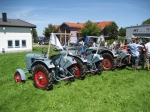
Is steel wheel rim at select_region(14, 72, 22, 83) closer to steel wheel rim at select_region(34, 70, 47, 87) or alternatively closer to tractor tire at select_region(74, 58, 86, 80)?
steel wheel rim at select_region(34, 70, 47, 87)

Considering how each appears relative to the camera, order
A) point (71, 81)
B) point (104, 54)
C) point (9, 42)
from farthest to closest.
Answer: point (9, 42) → point (104, 54) → point (71, 81)

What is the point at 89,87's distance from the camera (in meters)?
6.67

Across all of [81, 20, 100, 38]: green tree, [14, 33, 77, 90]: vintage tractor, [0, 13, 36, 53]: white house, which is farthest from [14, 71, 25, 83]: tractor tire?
[81, 20, 100, 38]: green tree

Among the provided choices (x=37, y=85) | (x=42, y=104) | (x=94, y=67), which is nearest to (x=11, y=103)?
(x=42, y=104)

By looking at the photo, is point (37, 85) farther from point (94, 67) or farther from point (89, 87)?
point (94, 67)

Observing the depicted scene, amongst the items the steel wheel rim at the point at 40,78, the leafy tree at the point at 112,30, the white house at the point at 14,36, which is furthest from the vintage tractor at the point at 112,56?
the leafy tree at the point at 112,30

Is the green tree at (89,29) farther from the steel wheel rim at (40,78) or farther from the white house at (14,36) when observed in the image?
the steel wheel rim at (40,78)

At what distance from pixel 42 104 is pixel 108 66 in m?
5.67

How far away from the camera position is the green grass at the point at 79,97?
485 centimetres

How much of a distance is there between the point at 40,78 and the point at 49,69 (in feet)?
1.64

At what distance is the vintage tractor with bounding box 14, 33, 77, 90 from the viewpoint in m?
6.15

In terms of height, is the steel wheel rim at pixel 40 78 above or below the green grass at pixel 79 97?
above

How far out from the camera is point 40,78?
643cm

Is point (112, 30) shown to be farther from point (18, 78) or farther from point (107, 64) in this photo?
point (18, 78)
